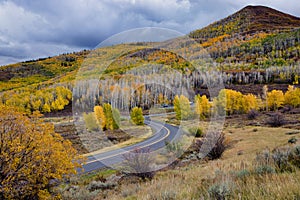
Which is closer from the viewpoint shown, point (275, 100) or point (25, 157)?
point (25, 157)

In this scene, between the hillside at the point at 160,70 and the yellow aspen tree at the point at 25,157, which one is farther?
the hillside at the point at 160,70

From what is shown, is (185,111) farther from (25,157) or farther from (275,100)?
(275,100)

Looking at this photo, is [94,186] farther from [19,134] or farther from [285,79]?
[285,79]

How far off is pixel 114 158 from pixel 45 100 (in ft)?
252

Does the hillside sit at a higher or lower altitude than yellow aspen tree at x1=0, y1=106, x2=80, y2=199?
higher

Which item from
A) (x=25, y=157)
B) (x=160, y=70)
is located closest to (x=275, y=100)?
(x=160, y=70)

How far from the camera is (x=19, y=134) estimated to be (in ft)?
35.4

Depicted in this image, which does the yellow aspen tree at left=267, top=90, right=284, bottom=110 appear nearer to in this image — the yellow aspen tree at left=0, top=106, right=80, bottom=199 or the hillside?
the hillside

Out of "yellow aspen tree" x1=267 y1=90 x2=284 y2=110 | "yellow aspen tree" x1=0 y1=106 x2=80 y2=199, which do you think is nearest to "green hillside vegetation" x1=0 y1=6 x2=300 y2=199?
"yellow aspen tree" x1=0 y1=106 x2=80 y2=199

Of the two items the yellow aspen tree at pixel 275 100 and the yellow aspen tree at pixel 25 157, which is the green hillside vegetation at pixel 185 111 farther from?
the yellow aspen tree at pixel 275 100

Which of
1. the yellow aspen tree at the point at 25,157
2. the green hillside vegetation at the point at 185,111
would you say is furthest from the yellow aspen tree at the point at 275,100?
the yellow aspen tree at the point at 25,157

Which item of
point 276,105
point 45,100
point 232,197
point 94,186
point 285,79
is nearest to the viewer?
point 232,197

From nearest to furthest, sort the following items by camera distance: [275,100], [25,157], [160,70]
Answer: [25,157], [160,70], [275,100]

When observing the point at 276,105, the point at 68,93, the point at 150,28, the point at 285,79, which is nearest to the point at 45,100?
the point at 68,93
